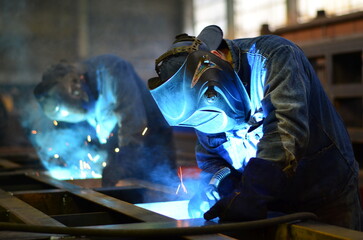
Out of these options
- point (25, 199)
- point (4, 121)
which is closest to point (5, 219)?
point (25, 199)

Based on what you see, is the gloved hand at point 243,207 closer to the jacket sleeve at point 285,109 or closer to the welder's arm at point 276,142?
the welder's arm at point 276,142

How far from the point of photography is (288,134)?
5.29ft

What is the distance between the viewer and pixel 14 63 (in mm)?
11672

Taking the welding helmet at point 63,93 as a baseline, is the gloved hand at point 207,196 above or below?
below

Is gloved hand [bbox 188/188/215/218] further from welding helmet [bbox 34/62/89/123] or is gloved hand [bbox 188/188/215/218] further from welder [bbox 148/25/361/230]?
welding helmet [bbox 34/62/89/123]

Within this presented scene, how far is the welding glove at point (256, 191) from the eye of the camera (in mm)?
1534

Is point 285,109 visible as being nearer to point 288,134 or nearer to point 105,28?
point 288,134

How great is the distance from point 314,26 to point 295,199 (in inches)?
89.5

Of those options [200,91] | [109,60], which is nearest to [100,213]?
[200,91]

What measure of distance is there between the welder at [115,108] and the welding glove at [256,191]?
5.84ft

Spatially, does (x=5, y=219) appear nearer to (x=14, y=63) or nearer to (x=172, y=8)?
(x=14, y=63)

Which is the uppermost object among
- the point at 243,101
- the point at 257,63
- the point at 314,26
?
the point at 314,26

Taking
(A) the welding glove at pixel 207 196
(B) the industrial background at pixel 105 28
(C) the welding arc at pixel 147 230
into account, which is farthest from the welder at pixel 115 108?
(B) the industrial background at pixel 105 28

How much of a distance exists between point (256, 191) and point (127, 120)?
198 cm
